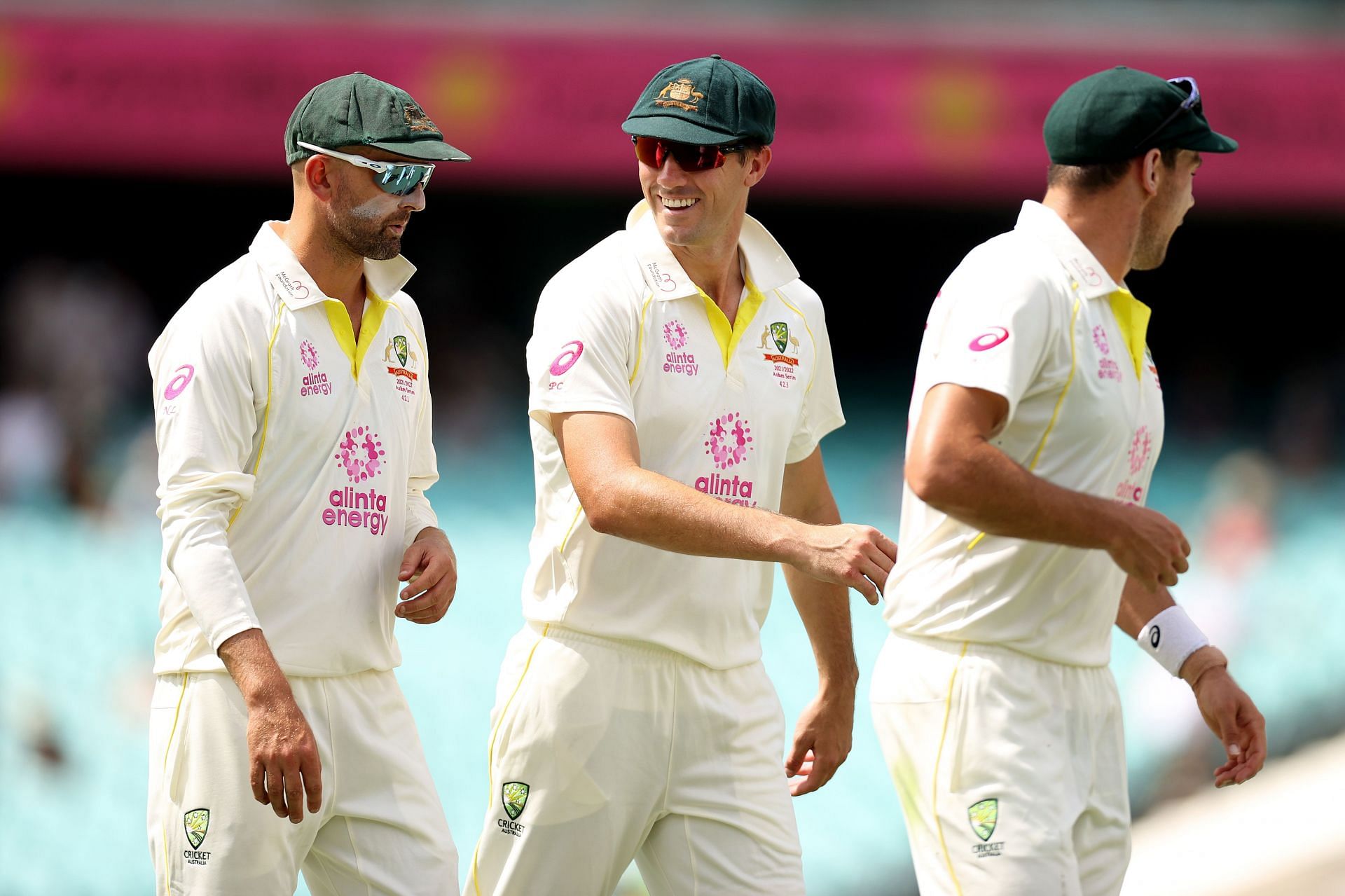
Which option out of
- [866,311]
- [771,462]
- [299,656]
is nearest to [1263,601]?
[866,311]

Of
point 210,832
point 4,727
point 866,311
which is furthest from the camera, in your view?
point 866,311

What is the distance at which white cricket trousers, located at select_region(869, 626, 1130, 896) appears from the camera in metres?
3.13

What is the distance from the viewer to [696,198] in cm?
352

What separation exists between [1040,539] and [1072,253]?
65cm

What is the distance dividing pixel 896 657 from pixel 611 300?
3.05 feet

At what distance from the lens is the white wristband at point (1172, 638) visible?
3559 mm

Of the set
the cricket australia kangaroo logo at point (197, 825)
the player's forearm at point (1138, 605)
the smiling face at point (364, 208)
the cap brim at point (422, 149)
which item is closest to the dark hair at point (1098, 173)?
the player's forearm at point (1138, 605)

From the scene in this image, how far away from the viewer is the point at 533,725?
346cm

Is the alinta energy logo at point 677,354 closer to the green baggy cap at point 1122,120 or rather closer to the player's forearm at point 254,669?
the green baggy cap at point 1122,120

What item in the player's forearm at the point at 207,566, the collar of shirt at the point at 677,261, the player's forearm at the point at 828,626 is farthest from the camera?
the player's forearm at the point at 828,626

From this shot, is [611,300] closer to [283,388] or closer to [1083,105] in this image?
[283,388]

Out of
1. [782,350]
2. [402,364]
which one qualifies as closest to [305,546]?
[402,364]

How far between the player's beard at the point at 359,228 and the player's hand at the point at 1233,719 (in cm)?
191

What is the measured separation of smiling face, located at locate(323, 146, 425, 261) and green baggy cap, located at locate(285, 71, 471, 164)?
0.03m
